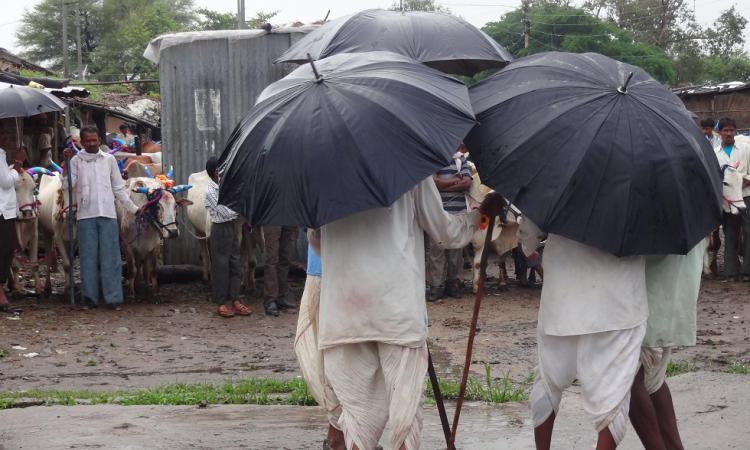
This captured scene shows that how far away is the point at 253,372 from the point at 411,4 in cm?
4974

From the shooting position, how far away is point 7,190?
10906mm

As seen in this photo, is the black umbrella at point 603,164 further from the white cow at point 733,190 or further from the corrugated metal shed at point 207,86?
the corrugated metal shed at point 207,86

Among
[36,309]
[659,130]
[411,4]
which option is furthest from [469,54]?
[411,4]

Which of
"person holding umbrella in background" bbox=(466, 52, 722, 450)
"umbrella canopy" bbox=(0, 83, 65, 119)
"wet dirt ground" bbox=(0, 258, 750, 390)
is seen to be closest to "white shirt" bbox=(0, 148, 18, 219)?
"umbrella canopy" bbox=(0, 83, 65, 119)

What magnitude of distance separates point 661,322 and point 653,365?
261mm

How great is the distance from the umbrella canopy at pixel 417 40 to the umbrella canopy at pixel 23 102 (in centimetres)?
508

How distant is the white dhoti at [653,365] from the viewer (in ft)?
15.7

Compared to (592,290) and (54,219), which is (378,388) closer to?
(592,290)

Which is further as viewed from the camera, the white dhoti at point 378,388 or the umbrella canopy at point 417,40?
the umbrella canopy at point 417,40

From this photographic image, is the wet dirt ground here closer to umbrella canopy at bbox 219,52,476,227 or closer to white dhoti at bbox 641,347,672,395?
white dhoti at bbox 641,347,672,395

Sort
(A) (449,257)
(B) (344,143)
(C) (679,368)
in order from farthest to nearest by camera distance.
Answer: (A) (449,257)
(C) (679,368)
(B) (344,143)

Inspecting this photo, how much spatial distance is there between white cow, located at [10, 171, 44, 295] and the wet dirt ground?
42 cm

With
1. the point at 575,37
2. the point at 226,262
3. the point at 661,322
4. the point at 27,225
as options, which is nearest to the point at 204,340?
the point at 226,262

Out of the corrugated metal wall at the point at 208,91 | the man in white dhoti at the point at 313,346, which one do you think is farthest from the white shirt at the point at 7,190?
the man in white dhoti at the point at 313,346
